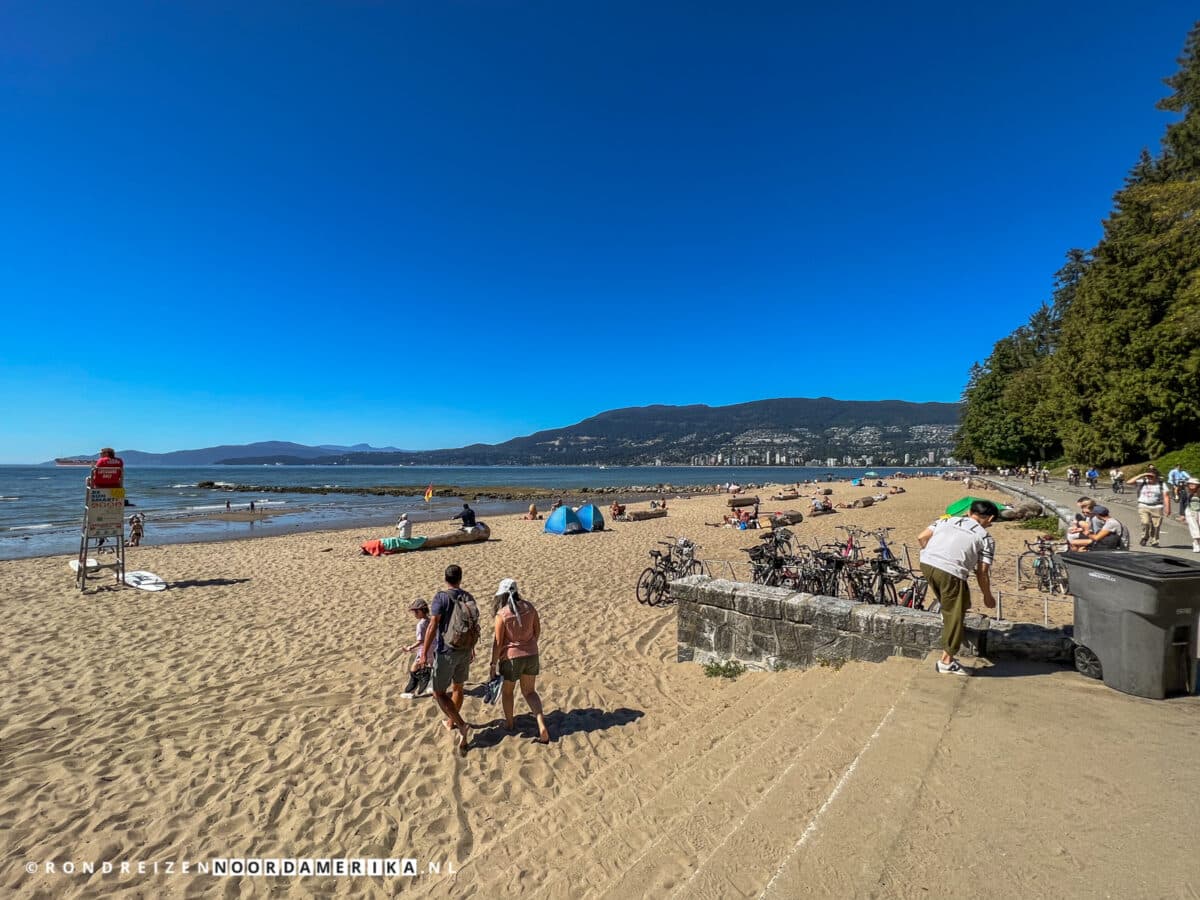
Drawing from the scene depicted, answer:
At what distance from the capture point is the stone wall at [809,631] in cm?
475

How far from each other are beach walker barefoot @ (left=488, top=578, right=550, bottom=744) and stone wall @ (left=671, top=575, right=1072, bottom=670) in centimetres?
218

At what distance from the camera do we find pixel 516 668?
16.9 feet

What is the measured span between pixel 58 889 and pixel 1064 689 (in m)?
7.07

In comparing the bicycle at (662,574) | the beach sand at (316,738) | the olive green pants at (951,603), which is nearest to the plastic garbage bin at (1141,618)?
the olive green pants at (951,603)

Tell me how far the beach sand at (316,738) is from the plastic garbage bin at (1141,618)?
140 centimetres

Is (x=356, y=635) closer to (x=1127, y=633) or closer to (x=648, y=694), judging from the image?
(x=648, y=694)

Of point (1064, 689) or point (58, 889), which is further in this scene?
point (1064, 689)

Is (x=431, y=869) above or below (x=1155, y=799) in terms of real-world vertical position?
below

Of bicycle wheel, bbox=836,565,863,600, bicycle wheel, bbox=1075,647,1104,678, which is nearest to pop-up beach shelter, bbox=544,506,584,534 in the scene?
bicycle wheel, bbox=836,565,863,600

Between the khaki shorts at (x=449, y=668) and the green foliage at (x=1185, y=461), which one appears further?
the green foliage at (x=1185, y=461)

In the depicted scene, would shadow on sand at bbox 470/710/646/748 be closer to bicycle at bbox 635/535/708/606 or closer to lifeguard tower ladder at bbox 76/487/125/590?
bicycle at bbox 635/535/708/606

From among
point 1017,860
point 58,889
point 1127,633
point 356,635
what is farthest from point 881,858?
point 356,635

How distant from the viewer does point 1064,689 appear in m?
4.05

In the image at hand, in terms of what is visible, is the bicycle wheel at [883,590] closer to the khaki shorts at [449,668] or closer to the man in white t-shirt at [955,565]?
the man in white t-shirt at [955,565]
